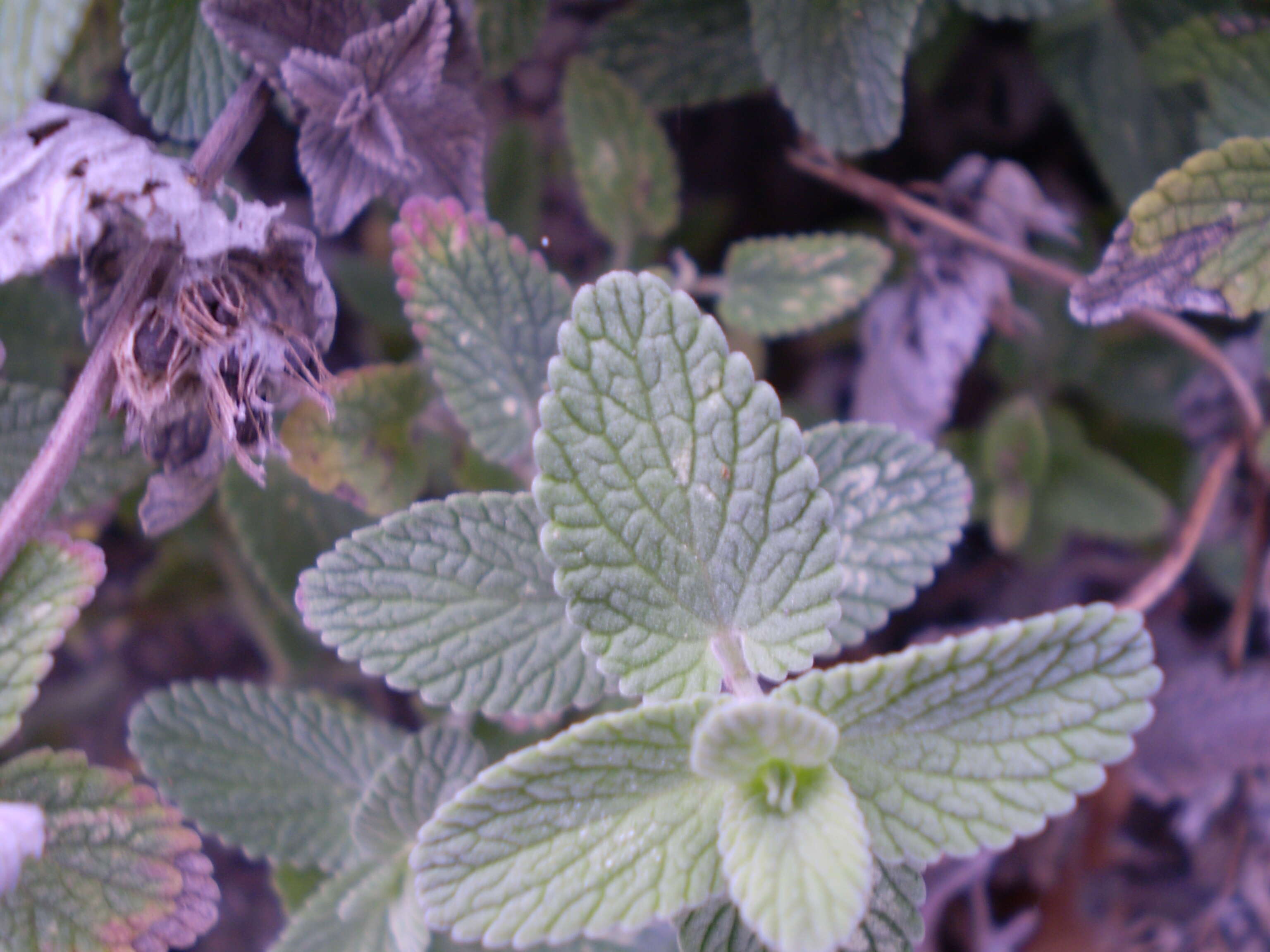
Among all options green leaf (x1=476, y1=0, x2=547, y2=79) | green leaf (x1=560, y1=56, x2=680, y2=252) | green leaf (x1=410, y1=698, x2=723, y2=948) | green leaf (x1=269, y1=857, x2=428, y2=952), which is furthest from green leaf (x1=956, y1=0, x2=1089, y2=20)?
green leaf (x1=269, y1=857, x2=428, y2=952)

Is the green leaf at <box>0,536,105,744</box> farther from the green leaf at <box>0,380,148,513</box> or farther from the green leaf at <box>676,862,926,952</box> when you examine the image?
the green leaf at <box>676,862,926,952</box>

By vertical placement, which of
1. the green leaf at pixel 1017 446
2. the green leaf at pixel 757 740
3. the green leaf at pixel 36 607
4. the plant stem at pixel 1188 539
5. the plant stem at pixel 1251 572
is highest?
the green leaf at pixel 36 607

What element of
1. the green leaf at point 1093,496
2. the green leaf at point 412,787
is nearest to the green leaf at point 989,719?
the green leaf at point 412,787

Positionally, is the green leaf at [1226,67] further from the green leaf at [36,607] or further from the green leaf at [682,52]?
the green leaf at [36,607]

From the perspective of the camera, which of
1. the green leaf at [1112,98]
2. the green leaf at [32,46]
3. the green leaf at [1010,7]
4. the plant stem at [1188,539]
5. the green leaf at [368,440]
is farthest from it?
the green leaf at [1112,98]

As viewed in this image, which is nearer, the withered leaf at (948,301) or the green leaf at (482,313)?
the green leaf at (482,313)

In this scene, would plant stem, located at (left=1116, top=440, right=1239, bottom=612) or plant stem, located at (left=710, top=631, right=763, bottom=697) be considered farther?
plant stem, located at (left=1116, top=440, right=1239, bottom=612)

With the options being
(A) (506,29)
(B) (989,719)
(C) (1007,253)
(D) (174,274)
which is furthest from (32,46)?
(C) (1007,253)
